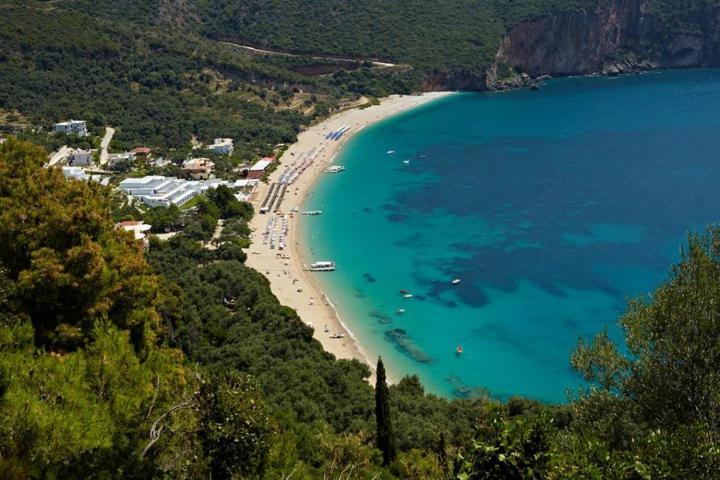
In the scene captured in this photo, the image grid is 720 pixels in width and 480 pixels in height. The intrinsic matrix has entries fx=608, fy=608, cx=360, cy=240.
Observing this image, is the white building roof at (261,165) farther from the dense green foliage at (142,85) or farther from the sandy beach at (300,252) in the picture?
the dense green foliage at (142,85)

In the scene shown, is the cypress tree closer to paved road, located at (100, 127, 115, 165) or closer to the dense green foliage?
paved road, located at (100, 127, 115, 165)

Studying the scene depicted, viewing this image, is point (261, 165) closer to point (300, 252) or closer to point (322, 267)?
point (300, 252)

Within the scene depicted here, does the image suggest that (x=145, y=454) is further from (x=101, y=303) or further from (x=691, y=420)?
(x=691, y=420)

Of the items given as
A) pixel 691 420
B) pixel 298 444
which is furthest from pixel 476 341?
pixel 691 420

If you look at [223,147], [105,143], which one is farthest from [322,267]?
[105,143]

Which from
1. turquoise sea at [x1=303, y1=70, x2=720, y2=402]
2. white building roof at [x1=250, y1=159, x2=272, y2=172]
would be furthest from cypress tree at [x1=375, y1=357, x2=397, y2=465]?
white building roof at [x1=250, y1=159, x2=272, y2=172]

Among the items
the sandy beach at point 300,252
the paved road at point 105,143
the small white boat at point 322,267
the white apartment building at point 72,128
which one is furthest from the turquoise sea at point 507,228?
the white apartment building at point 72,128
